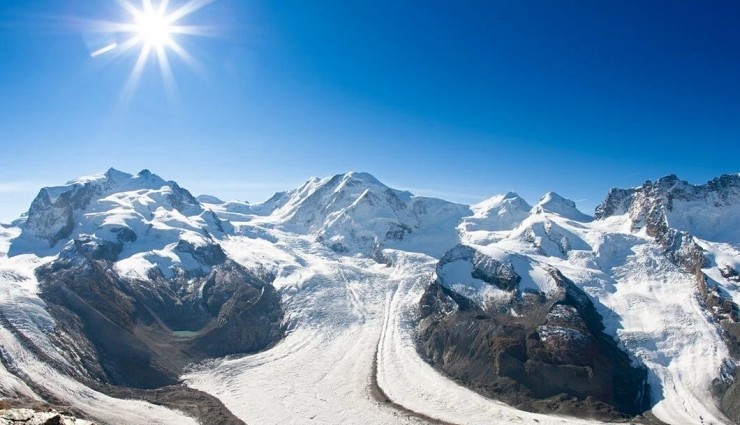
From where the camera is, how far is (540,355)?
387 ft

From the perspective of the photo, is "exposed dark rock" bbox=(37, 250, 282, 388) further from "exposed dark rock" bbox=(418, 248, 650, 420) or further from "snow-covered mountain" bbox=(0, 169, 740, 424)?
"exposed dark rock" bbox=(418, 248, 650, 420)

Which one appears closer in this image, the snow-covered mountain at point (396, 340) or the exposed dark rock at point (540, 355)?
the snow-covered mountain at point (396, 340)

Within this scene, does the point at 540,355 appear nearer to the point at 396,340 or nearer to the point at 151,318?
the point at 396,340

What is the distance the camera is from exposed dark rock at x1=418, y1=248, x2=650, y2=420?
10681 centimetres

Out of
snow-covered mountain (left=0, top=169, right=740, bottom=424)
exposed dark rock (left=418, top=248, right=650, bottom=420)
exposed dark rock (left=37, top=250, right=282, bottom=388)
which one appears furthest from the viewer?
exposed dark rock (left=37, top=250, right=282, bottom=388)

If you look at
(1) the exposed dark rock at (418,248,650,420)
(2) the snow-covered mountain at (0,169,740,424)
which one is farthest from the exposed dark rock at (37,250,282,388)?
(1) the exposed dark rock at (418,248,650,420)

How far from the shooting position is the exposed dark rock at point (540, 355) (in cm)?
10681

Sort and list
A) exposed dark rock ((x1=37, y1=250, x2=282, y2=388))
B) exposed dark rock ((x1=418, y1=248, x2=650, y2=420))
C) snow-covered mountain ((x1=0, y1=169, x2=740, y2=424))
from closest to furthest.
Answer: snow-covered mountain ((x1=0, y1=169, x2=740, y2=424)) → exposed dark rock ((x1=418, y1=248, x2=650, y2=420)) → exposed dark rock ((x1=37, y1=250, x2=282, y2=388))

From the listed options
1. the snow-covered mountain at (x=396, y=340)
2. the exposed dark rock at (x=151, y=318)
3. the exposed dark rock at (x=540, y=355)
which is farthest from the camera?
the exposed dark rock at (x=151, y=318)

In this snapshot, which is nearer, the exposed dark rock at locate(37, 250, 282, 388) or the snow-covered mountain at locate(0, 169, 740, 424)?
the snow-covered mountain at locate(0, 169, 740, 424)

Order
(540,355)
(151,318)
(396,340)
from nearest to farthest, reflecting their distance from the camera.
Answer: (540,355), (396,340), (151,318)

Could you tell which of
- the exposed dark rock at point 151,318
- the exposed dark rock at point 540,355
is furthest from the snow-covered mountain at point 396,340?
the exposed dark rock at point 151,318

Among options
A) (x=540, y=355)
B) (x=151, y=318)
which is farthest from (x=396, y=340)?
(x=151, y=318)

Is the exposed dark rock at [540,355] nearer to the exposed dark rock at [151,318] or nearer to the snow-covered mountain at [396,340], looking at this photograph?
the snow-covered mountain at [396,340]
